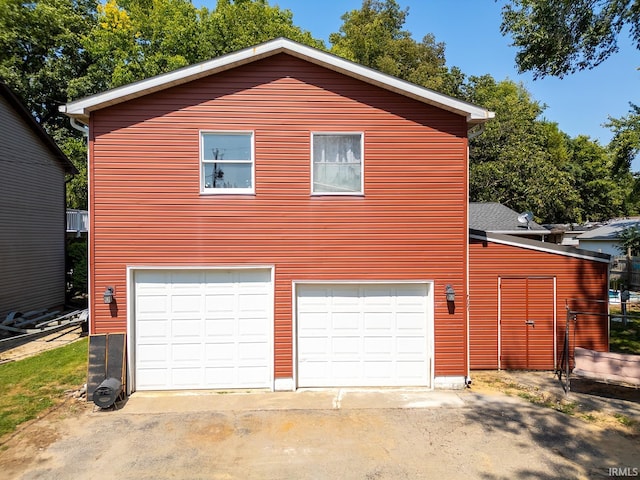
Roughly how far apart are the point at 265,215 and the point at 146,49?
25.9 meters

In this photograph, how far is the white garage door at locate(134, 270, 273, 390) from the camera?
7.61 metres

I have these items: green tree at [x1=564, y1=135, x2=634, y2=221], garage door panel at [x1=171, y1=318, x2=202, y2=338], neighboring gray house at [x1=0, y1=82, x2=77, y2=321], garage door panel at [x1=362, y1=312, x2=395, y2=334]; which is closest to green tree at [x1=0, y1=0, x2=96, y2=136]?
neighboring gray house at [x1=0, y1=82, x2=77, y2=321]

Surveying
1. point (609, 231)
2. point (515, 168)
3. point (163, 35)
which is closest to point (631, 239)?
point (609, 231)

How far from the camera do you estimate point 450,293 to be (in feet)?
24.8

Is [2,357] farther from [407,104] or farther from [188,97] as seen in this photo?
[407,104]

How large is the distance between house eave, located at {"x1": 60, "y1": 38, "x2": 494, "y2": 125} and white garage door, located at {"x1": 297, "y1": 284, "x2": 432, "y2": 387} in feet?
12.2

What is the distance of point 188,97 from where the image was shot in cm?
750

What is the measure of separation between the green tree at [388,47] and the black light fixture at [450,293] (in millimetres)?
26284

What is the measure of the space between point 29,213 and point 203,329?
36.9 ft

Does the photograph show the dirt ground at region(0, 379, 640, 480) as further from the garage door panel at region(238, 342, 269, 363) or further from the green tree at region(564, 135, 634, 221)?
the green tree at region(564, 135, 634, 221)

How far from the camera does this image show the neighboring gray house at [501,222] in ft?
49.9

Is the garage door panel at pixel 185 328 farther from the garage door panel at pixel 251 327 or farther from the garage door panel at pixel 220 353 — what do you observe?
the garage door panel at pixel 251 327

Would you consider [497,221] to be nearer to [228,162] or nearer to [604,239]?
[604,239]

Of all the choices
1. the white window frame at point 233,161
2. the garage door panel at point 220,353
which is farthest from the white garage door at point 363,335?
the white window frame at point 233,161
